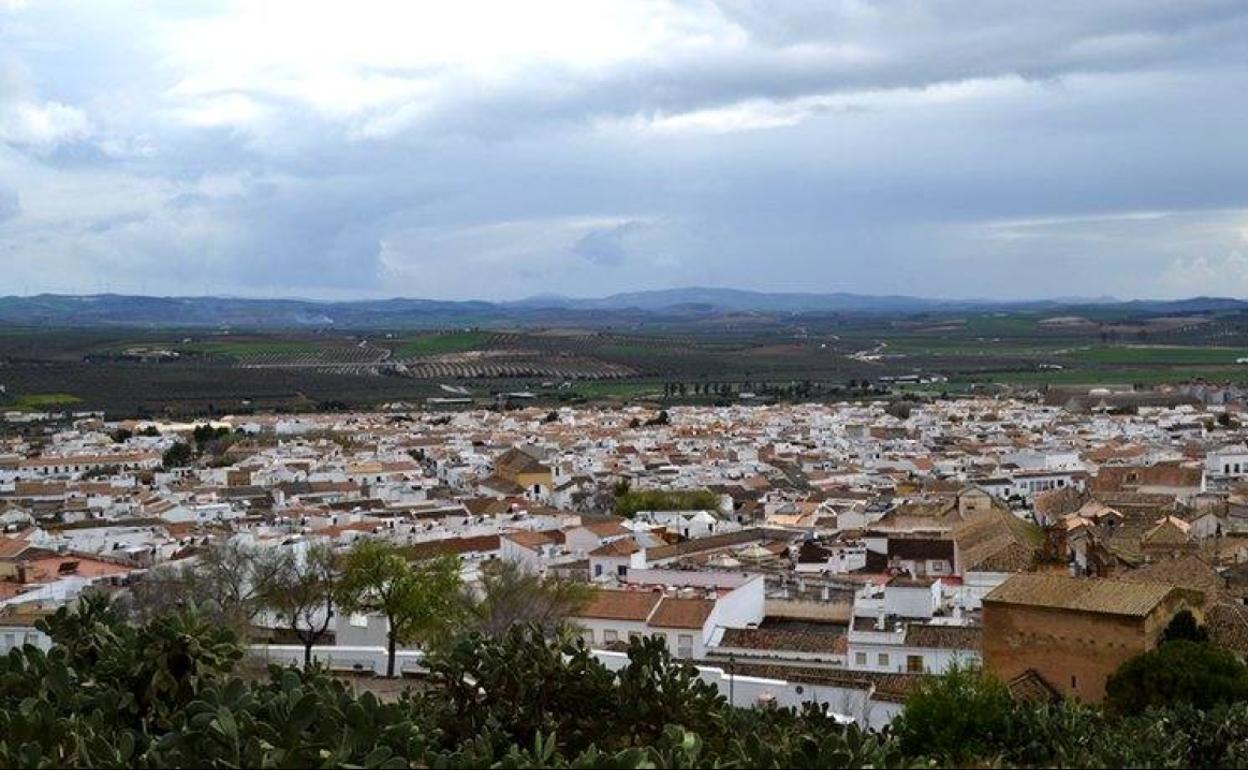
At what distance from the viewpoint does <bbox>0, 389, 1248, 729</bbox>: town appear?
25.7 m

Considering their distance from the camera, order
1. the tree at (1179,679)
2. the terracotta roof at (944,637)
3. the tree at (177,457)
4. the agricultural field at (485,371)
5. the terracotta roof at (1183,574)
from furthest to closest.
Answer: the agricultural field at (485,371) → the tree at (177,457) → the terracotta roof at (1183,574) → the terracotta roof at (944,637) → the tree at (1179,679)

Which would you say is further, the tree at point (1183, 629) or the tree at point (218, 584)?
the tree at point (218, 584)

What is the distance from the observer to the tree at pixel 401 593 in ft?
89.0

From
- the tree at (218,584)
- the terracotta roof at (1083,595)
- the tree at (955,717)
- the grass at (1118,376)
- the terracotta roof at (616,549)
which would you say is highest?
the terracotta roof at (1083,595)

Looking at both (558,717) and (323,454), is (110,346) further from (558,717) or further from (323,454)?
(558,717)

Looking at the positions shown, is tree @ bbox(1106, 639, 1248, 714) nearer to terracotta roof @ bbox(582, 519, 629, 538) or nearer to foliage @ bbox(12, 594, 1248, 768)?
foliage @ bbox(12, 594, 1248, 768)

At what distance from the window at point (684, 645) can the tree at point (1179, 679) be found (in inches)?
338

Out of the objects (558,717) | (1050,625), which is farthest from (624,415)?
(558,717)

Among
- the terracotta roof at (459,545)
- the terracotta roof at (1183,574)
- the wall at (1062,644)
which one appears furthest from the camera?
the terracotta roof at (459,545)

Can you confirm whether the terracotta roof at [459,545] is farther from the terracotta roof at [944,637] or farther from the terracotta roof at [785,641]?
the terracotta roof at [944,637]

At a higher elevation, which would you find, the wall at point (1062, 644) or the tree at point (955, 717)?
the tree at point (955, 717)

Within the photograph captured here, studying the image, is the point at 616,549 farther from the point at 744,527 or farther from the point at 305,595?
the point at 305,595

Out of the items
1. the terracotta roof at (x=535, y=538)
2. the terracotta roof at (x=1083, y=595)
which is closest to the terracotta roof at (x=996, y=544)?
the terracotta roof at (x=1083, y=595)

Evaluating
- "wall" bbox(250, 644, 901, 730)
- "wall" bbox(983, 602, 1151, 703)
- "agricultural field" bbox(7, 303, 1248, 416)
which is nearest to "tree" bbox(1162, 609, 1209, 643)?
"wall" bbox(983, 602, 1151, 703)
